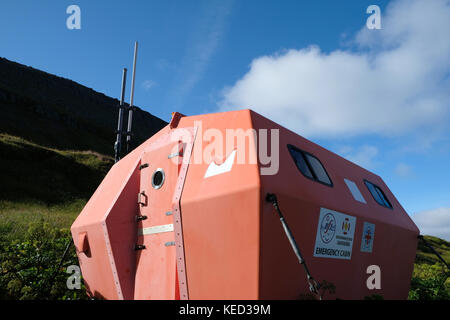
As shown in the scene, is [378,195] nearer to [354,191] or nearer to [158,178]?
[354,191]

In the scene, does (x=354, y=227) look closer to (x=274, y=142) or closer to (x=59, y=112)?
(x=274, y=142)

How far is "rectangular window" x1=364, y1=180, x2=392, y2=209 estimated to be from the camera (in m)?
7.62

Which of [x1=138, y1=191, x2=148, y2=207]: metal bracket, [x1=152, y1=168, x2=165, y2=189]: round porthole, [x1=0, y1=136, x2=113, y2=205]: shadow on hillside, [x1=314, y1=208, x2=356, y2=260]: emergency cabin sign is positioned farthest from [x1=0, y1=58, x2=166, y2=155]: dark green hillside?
[x1=314, y1=208, x2=356, y2=260]: emergency cabin sign

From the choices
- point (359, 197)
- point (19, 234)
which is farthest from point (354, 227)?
point (19, 234)

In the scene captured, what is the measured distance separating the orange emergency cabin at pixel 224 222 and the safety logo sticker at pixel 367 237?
0.02 metres

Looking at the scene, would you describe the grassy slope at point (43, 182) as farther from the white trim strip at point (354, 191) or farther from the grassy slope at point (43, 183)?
the white trim strip at point (354, 191)

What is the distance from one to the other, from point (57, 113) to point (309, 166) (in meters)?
50.2

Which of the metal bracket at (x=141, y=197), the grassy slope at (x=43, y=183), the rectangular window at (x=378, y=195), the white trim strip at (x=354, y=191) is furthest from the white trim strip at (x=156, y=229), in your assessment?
the grassy slope at (x=43, y=183)

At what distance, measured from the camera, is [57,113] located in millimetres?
48656

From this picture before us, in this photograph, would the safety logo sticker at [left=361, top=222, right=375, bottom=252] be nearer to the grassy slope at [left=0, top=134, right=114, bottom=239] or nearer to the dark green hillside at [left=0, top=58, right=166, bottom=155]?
the grassy slope at [left=0, top=134, right=114, bottom=239]

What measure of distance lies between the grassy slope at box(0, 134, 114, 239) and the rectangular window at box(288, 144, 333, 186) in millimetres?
9739

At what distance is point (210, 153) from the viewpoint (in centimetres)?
463

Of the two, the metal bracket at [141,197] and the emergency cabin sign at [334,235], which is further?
the metal bracket at [141,197]

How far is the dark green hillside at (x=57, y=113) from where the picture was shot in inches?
1583
